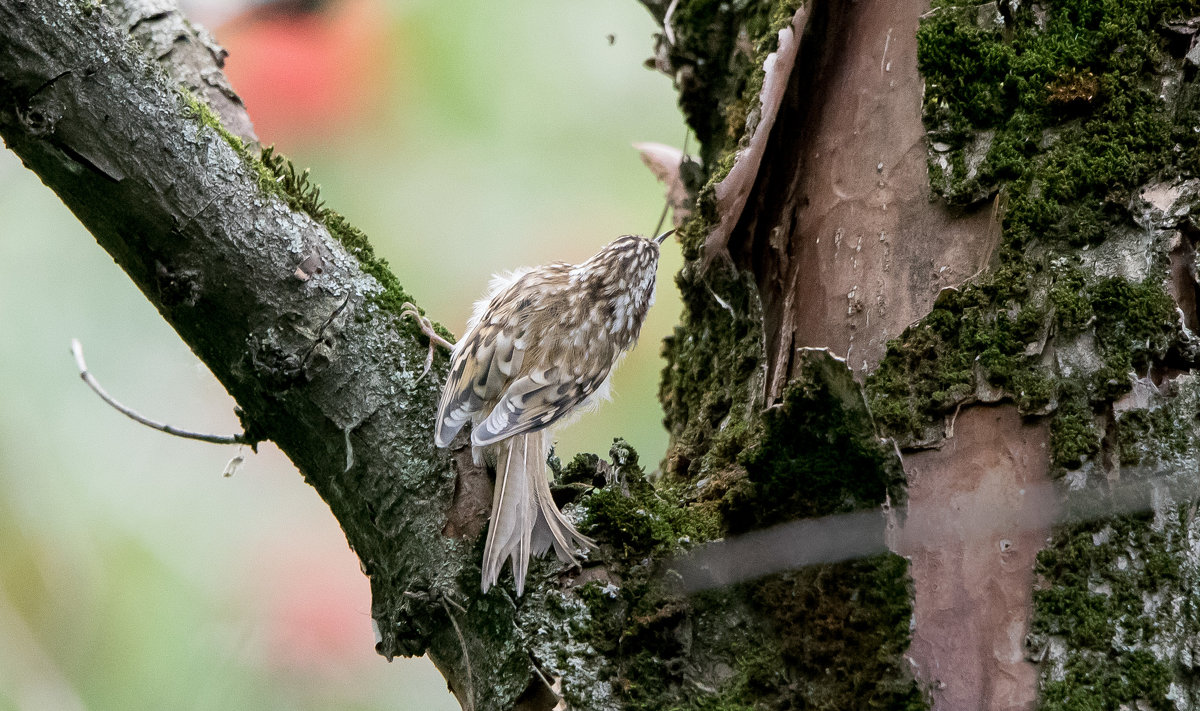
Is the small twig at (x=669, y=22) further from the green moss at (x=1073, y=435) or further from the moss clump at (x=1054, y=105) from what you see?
the green moss at (x=1073, y=435)

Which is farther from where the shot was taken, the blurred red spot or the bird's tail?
the blurred red spot

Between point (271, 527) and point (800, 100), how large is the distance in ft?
10.4

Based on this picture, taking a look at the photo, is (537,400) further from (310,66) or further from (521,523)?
(310,66)

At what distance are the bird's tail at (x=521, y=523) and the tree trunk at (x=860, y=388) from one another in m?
0.04

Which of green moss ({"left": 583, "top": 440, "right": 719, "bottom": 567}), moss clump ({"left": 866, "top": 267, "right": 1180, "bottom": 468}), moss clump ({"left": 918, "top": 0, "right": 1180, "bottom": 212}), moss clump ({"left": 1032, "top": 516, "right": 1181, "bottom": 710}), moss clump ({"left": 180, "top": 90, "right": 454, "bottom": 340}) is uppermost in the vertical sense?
moss clump ({"left": 918, "top": 0, "right": 1180, "bottom": 212})

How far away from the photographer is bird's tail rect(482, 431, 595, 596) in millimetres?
1617

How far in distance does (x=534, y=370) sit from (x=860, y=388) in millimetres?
1053

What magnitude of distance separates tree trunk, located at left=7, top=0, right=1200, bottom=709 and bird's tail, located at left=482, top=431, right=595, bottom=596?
0.04m

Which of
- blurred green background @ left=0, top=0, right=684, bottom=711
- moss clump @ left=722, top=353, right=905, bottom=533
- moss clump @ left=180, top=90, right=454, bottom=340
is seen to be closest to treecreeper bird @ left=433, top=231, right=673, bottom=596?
moss clump @ left=180, top=90, right=454, bottom=340

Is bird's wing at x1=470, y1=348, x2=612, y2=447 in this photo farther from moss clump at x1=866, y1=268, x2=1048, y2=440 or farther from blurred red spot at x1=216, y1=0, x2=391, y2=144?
blurred red spot at x1=216, y1=0, x2=391, y2=144

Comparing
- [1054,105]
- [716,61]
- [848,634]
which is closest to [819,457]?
[848,634]

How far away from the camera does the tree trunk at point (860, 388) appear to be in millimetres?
1429

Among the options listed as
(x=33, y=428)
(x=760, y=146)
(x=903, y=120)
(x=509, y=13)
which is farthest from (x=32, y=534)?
(x=903, y=120)

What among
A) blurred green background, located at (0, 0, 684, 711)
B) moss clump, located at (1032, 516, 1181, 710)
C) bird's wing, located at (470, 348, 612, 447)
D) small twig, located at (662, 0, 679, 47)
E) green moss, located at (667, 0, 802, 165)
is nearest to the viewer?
moss clump, located at (1032, 516, 1181, 710)
